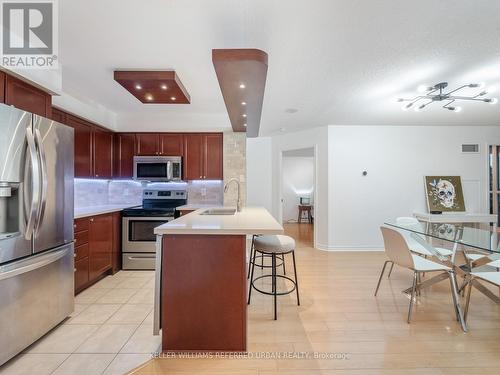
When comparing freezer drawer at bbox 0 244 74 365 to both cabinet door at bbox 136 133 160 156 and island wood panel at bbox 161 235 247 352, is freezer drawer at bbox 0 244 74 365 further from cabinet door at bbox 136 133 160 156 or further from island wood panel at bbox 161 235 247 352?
cabinet door at bbox 136 133 160 156

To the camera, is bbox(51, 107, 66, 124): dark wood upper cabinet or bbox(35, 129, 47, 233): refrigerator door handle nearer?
bbox(35, 129, 47, 233): refrigerator door handle

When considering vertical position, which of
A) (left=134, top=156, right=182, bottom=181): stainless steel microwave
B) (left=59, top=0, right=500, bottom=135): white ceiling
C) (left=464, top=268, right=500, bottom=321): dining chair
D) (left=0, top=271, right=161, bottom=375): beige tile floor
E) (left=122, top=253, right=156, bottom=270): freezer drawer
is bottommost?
(left=0, top=271, right=161, bottom=375): beige tile floor

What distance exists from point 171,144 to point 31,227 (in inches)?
98.7

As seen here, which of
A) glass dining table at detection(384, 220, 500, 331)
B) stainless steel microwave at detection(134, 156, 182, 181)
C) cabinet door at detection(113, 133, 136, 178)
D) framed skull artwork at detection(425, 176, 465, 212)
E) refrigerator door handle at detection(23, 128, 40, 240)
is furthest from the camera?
framed skull artwork at detection(425, 176, 465, 212)

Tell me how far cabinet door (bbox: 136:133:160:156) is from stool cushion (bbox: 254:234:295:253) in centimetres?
253

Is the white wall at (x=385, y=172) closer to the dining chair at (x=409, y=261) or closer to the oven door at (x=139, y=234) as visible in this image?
the dining chair at (x=409, y=261)

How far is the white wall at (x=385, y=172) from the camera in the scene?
452cm

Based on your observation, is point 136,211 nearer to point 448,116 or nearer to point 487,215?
point 448,116

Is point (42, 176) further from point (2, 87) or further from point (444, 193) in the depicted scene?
point (444, 193)

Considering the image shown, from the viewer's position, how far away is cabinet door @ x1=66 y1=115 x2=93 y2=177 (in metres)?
3.03

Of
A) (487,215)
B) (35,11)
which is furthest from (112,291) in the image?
(487,215)

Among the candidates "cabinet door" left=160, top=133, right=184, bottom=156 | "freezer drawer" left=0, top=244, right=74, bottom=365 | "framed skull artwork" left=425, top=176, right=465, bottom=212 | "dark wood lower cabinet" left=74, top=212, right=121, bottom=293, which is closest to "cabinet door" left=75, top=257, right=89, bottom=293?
"dark wood lower cabinet" left=74, top=212, right=121, bottom=293

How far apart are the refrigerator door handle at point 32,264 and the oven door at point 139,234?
134 centimetres

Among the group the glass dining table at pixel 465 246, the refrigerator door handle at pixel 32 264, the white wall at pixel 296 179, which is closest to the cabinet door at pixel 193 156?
the refrigerator door handle at pixel 32 264
